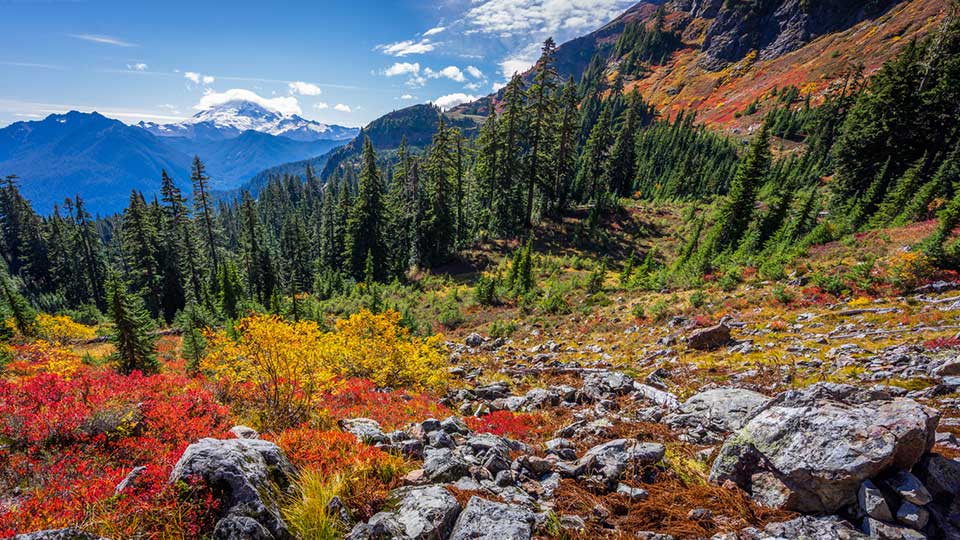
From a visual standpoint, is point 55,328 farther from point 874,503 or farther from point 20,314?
point 874,503

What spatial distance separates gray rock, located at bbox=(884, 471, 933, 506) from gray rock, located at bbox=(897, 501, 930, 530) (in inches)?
2.6

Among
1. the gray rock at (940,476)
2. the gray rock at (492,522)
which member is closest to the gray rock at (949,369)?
the gray rock at (940,476)

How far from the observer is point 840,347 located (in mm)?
9531

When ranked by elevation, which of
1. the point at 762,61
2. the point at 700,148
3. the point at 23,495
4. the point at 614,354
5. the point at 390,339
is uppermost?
the point at 762,61

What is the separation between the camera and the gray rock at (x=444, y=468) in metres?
5.37

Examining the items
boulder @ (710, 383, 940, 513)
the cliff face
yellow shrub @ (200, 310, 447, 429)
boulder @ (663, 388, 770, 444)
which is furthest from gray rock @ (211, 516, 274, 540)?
the cliff face

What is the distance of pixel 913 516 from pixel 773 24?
179 meters

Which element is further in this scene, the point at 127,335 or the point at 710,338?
the point at 127,335

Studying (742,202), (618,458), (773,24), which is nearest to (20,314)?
(618,458)

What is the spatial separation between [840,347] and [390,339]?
1299cm

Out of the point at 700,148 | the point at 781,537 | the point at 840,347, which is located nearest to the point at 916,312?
the point at 840,347

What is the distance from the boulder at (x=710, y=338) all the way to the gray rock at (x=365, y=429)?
1028 cm

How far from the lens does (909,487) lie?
3688 mm

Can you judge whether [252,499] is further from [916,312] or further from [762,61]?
[762,61]
